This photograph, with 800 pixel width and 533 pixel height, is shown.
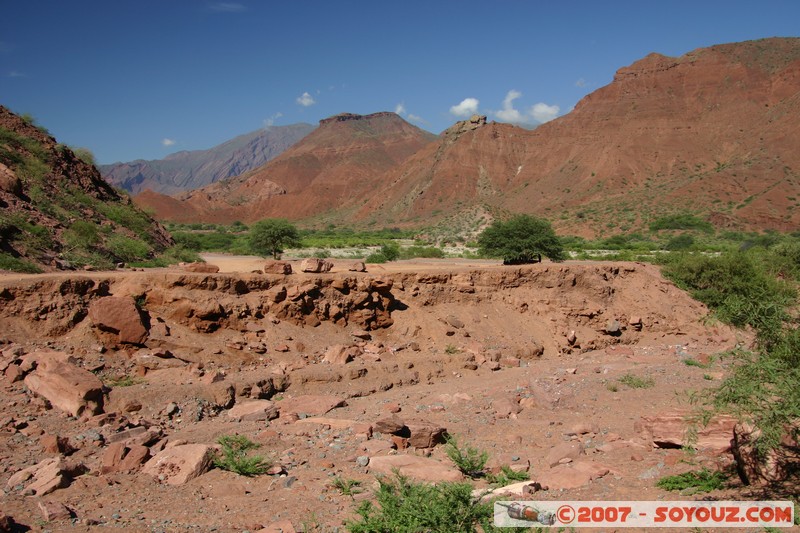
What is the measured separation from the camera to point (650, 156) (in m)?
71.9

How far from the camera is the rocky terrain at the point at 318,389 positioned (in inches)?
267

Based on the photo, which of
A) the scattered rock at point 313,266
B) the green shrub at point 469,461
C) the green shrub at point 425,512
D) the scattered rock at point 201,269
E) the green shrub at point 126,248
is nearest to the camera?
the green shrub at point 425,512

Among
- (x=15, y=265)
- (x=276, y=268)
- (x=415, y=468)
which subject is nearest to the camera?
(x=415, y=468)

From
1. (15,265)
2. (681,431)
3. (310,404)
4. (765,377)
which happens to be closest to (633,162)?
(681,431)

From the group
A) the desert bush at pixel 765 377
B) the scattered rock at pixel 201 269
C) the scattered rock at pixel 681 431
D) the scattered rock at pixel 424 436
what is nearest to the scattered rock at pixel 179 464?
the scattered rock at pixel 424 436

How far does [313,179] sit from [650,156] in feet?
237

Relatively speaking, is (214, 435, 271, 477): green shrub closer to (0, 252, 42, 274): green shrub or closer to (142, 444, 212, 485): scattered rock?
(142, 444, 212, 485): scattered rock

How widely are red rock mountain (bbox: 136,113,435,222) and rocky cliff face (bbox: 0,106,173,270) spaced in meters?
54.7

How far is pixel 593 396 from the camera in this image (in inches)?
452

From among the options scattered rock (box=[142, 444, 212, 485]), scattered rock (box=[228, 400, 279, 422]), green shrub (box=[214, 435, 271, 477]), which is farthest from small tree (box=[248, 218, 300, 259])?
scattered rock (box=[142, 444, 212, 485])

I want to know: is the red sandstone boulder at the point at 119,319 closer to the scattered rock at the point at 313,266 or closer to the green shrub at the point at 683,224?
the scattered rock at the point at 313,266

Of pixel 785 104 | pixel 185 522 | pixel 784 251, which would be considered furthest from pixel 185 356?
pixel 785 104

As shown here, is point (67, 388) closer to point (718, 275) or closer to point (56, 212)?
point (56, 212)

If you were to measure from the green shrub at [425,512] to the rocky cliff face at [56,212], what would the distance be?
40.7 ft
